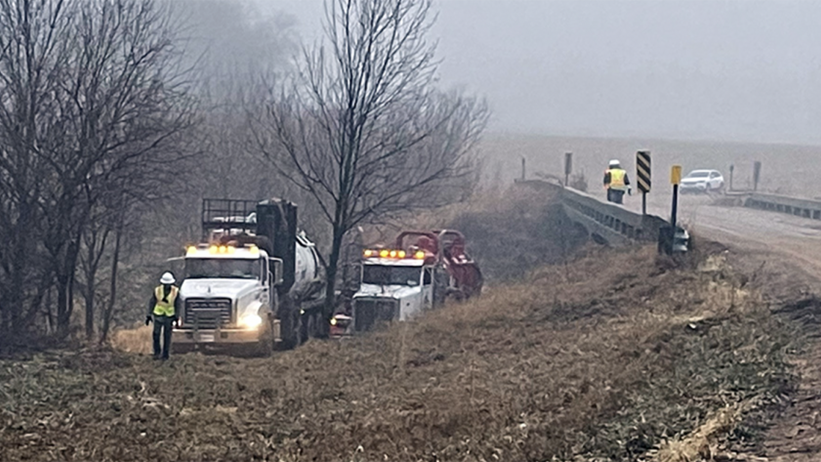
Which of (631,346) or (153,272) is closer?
(631,346)

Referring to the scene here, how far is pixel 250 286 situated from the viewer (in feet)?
72.1

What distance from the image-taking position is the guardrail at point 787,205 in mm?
34188

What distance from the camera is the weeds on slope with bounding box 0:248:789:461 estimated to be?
10227 millimetres

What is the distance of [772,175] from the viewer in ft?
255

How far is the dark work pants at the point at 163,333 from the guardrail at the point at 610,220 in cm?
1033

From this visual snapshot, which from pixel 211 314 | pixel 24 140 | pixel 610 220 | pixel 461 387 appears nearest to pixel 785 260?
pixel 461 387

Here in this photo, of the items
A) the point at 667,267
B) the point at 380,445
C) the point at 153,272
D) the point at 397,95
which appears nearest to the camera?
the point at 380,445

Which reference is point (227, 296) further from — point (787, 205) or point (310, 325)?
point (787, 205)

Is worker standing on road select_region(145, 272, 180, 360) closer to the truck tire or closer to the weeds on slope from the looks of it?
the weeds on slope

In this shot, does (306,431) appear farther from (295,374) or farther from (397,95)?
(397,95)

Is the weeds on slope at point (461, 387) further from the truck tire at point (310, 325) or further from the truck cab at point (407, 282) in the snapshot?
the truck tire at point (310, 325)

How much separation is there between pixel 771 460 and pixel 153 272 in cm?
3354

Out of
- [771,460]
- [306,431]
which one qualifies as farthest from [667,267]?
[771,460]

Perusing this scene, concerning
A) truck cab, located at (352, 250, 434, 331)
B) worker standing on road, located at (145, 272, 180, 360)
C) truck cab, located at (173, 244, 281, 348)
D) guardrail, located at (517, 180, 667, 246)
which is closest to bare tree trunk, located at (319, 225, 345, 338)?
truck cab, located at (352, 250, 434, 331)
